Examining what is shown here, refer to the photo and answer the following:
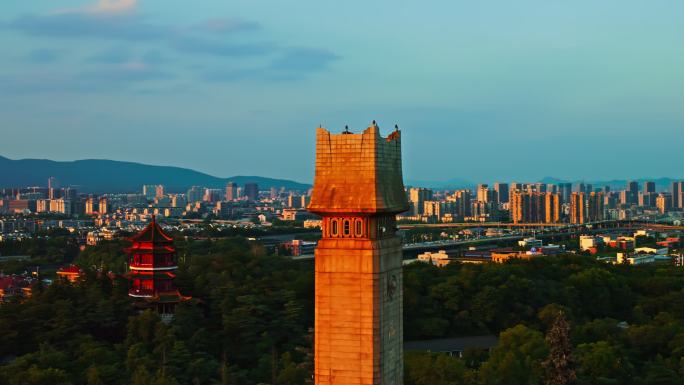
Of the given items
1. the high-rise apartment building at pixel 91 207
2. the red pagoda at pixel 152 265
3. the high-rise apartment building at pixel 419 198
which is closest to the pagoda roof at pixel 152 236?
the red pagoda at pixel 152 265

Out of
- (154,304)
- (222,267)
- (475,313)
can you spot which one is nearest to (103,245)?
(222,267)

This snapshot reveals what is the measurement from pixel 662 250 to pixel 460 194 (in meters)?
79.3

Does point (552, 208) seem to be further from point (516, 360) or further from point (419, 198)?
point (516, 360)

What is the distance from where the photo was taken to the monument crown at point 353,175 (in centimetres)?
1535

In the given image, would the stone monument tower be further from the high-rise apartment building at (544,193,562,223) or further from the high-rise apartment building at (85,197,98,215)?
the high-rise apartment building at (85,197,98,215)

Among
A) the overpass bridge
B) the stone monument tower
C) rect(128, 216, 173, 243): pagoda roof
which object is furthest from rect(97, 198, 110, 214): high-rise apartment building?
the stone monument tower

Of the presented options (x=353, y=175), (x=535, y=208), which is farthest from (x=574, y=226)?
(x=353, y=175)

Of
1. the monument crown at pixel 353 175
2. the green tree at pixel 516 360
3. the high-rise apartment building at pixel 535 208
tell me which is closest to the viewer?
the monument crown at pixel 353 175

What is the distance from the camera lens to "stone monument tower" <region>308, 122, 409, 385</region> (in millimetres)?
15047

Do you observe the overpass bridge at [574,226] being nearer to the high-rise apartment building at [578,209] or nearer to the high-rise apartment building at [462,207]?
the high-rise apartment building at [578,209]

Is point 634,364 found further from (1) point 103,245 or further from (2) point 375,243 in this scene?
(1) point 103,245

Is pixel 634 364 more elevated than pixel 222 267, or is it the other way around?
pixel 222 267

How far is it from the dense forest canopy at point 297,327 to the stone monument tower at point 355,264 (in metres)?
10.8

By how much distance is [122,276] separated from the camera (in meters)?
38.2
